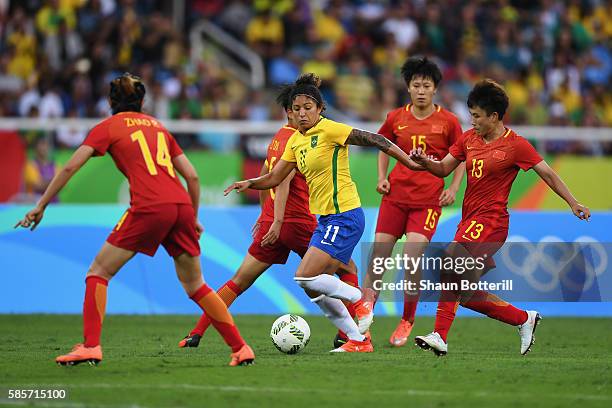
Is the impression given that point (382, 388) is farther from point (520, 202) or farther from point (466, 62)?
point (466, 62)

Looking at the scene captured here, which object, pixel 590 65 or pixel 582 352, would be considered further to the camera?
pixel 590 65

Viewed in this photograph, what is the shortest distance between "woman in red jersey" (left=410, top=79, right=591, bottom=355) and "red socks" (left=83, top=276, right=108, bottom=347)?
10.6 feet

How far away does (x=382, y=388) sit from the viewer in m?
8.05

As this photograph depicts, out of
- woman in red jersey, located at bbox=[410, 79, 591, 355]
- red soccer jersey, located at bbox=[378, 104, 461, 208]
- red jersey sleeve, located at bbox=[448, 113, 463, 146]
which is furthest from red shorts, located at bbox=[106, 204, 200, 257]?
red jersey sleeve, located at bbox=[448, 113, 463, 146]

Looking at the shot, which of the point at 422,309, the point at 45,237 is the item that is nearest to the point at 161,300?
the point at 45,237

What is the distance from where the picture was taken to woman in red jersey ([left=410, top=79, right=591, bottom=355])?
10.5 meters

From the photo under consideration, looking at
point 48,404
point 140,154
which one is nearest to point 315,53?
point 140,154

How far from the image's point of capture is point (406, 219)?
11.9 metres

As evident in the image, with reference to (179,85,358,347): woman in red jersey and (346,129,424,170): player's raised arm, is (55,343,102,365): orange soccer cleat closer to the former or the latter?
(179,85,358,347): woman in red jersey

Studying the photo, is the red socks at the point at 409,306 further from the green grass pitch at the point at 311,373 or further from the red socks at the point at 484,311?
the red socks at the point at 484,311

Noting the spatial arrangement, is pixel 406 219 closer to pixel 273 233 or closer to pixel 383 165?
pixel 383 165

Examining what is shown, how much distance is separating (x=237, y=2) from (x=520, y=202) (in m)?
7.39

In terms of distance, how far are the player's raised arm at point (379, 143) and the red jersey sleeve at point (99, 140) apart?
227 cm

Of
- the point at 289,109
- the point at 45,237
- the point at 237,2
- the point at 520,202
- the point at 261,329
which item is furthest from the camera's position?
the point at 237,2
